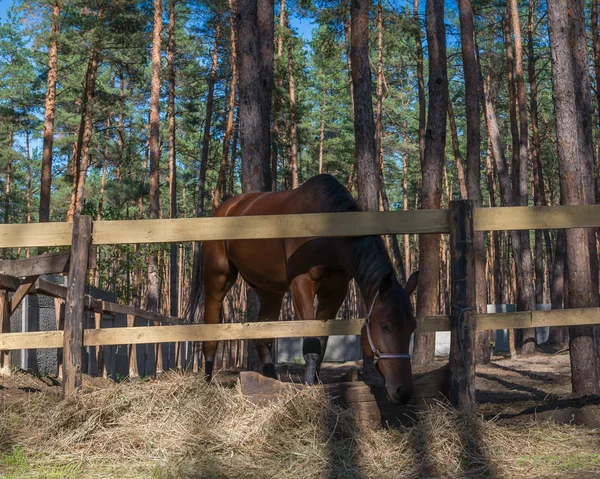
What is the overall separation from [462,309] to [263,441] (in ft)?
5.97

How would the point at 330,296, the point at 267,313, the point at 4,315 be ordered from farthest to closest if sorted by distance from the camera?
the point at 267,313 < the point at 4,315 < the point at 330,296

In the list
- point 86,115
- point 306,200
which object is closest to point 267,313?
→ point 306,200

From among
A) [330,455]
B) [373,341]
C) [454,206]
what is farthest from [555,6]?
[330,455]

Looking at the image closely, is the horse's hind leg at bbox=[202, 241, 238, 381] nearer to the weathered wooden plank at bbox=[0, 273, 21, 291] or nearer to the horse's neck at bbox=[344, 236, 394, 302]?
the weathered wooden plank at bbox=[0, 273, 21, 291]

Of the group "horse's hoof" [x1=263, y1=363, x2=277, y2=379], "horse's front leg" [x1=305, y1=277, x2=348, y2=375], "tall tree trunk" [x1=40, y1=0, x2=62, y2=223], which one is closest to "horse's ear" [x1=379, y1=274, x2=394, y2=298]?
"horse's front leg" [x1=305, y1=277, x2=348, y2=375]

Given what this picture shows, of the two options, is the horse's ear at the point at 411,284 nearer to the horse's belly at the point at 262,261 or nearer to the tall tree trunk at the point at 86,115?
the horse's belly at the point at 262,261

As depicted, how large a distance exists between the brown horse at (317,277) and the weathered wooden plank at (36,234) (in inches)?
79.0

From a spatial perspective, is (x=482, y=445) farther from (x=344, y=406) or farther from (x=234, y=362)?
(x=234, y=362)

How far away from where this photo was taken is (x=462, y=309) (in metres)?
5.13

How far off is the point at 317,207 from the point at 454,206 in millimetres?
1407

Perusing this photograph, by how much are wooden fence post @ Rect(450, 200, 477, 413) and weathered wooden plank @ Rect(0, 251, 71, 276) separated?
11.1ft

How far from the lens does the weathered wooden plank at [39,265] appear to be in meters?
6.03

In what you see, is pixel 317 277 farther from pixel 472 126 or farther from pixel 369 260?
pixel 472 126

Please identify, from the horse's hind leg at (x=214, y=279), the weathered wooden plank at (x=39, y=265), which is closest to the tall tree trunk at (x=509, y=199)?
the horse's hind leg at (x=214, y=279)
